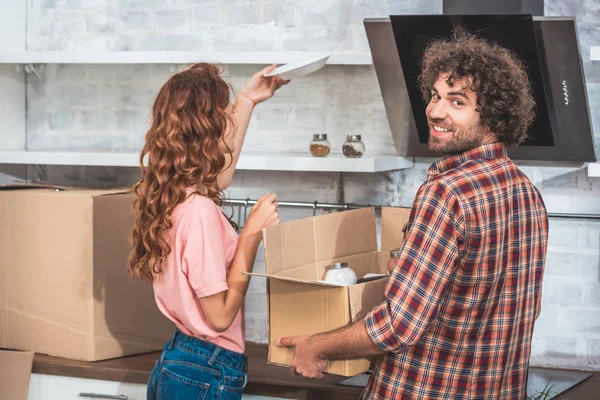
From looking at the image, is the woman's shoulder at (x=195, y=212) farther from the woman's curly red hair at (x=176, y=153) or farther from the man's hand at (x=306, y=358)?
the man's hand at (x=306, y=358)

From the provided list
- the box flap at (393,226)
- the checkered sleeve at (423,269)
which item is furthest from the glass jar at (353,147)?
the checkered sleeve at (423,269)

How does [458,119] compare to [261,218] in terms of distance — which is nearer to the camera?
[458,119]

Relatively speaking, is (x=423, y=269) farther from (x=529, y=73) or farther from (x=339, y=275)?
(x=529, y=73)

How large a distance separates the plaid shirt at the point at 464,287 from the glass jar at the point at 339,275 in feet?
0.72

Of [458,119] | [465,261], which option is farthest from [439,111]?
[465,261]

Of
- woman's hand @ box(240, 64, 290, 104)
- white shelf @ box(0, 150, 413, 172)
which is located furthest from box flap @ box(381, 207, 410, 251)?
woman's hand @ box(240, 64, 290, 104)

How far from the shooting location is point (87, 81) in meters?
2.95

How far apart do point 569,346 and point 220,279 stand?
4.08ft

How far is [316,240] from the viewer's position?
1852 mm

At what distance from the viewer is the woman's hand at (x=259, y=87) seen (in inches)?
82.8

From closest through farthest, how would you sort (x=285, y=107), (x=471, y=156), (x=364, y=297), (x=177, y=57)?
(x=471, y=156), (x=364, y=297), (x=177, y=57), (x=285, y=107)

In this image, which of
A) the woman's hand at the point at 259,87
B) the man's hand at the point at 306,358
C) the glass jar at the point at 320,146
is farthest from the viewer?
the glass jar at the point at 320,146

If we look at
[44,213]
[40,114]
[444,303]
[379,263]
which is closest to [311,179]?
[379,263]

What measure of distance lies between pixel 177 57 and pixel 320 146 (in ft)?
1.66
